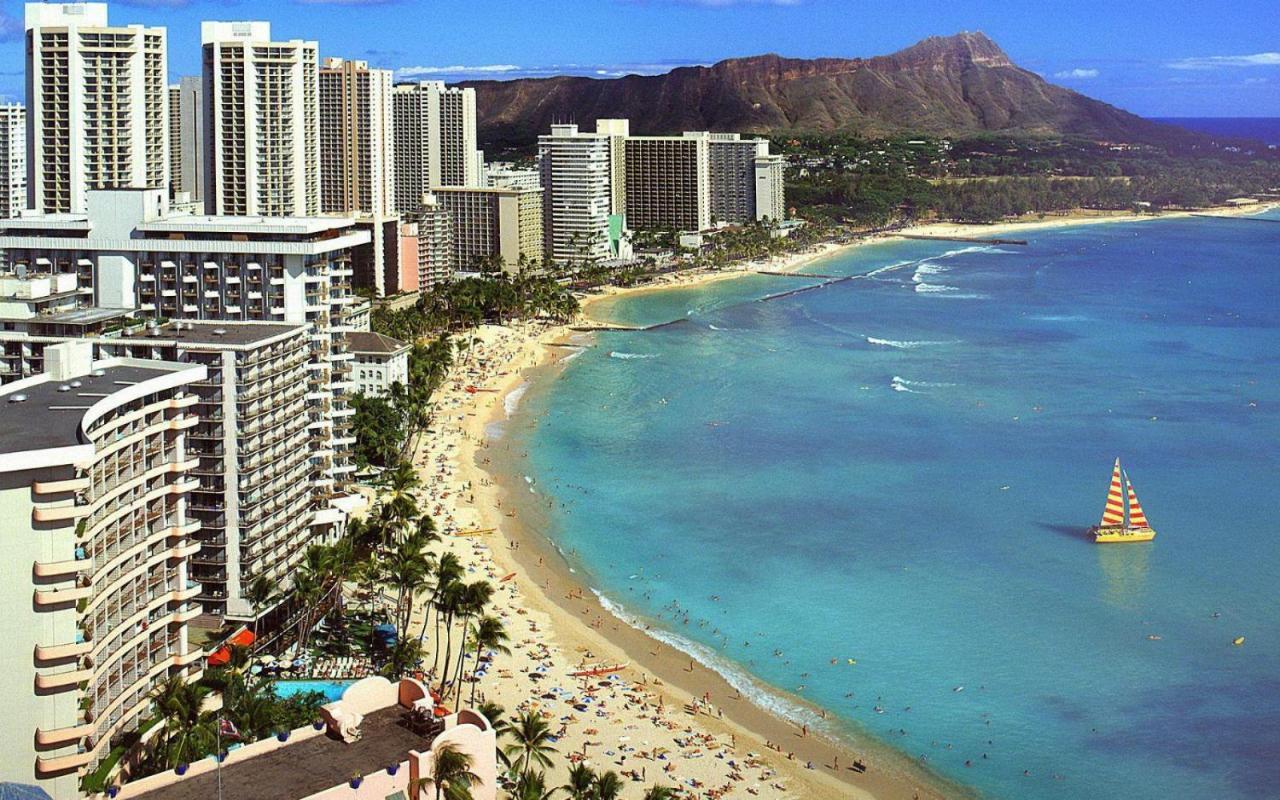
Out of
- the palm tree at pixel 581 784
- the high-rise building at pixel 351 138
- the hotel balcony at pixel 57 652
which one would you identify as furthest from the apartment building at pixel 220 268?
the high-rise building at pixel 351 138

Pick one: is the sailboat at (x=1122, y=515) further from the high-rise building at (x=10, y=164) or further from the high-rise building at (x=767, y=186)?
the high-rise building at (x=767, y=186)

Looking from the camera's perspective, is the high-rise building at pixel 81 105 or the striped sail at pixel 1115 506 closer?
the striped sail at pixel 1115 506

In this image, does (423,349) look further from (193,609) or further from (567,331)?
(193,609)

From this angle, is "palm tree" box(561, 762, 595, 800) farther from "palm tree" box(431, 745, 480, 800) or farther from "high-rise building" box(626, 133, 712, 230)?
"high-rise building" box(626, 133, 712, 230)

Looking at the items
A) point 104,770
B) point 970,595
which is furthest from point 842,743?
point 104,770

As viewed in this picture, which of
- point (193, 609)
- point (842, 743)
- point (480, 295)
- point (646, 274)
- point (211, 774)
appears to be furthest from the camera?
point (646, 274)

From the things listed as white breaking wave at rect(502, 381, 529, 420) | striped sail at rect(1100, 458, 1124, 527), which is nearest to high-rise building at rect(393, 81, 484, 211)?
white breaking wave at rect(502, 381, 529, 420)

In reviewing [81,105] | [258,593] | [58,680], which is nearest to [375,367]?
[81,105]
